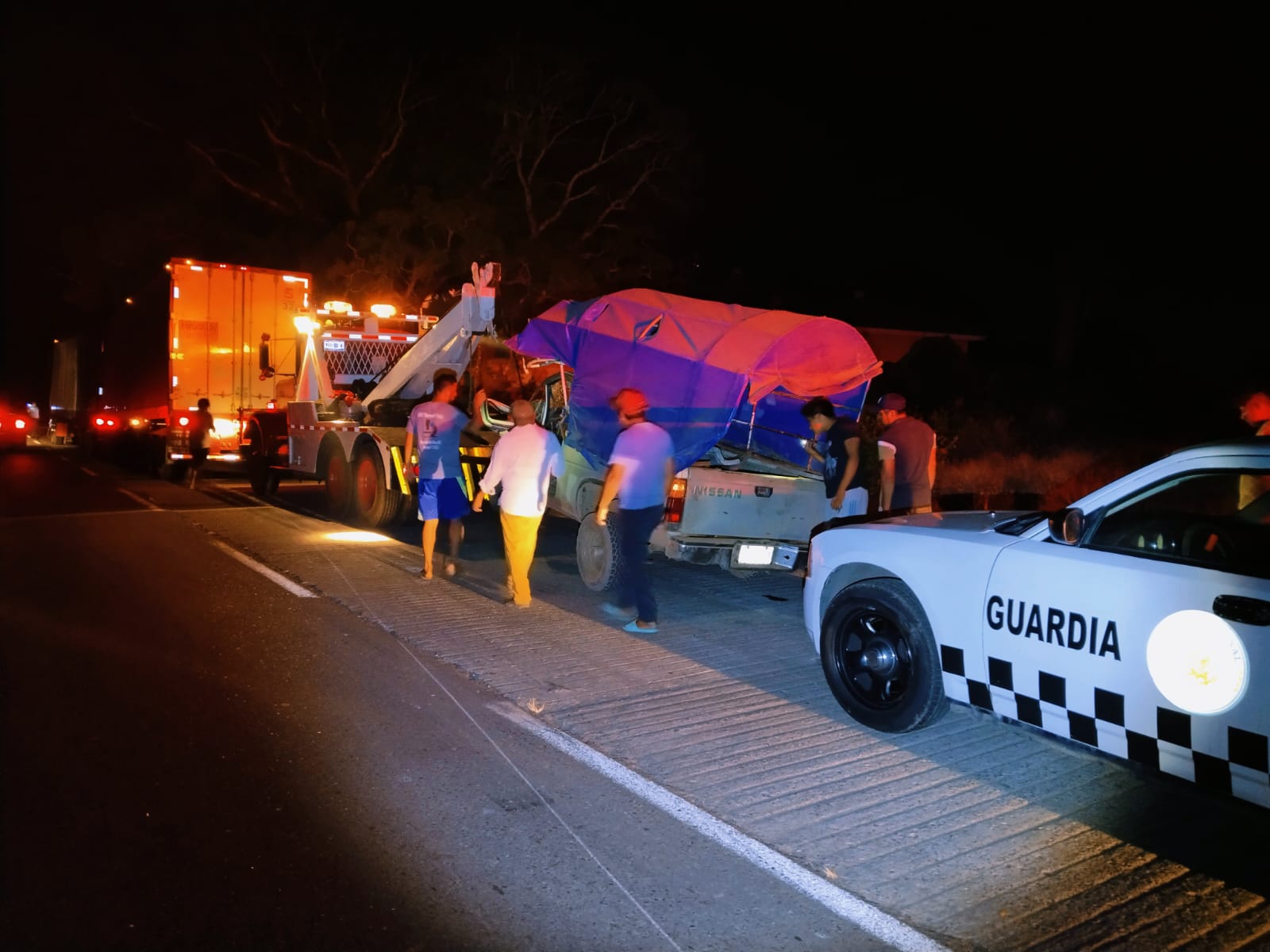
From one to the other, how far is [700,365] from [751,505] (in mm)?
1277

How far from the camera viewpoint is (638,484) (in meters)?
7.45

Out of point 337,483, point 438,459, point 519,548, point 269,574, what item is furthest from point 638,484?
point 337,483

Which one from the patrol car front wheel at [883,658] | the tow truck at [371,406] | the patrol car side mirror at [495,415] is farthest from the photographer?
the tow truck at [371,406]

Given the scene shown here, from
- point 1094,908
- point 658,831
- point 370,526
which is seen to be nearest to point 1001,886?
point 1094,908

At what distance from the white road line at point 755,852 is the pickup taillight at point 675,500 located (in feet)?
9.92

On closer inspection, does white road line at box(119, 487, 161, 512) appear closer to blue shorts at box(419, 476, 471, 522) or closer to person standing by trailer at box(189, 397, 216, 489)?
person standing by trailer at box(189, 397, 216, 489)

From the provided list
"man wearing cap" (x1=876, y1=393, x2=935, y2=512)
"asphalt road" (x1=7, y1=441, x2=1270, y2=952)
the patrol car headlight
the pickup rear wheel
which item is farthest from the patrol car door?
the pickup rear wheel

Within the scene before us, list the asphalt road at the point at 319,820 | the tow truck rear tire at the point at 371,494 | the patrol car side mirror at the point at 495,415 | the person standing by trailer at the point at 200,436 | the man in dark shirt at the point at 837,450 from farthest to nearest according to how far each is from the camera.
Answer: the person standing by trailer at the point at 200,436
the tow truck rear tire at the point at 371,494
the patrol car side mirror at the point at 495,415
the man in dark shirt at the point at 837,450
the asphalt road at the point at 319,820

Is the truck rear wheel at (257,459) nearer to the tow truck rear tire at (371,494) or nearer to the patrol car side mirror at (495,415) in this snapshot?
the tow truck rear tire at (371,494)

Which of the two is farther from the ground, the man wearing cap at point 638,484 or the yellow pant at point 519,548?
the man wearing cap at point 638,484

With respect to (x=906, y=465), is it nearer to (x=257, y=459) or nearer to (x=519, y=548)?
(x=519, y=548)

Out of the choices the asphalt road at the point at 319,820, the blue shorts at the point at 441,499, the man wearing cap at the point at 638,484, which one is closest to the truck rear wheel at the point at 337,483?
the blue shorts at the point at 441,499

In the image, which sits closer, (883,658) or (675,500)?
(883,658)

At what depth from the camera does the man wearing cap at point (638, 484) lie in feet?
24.4
